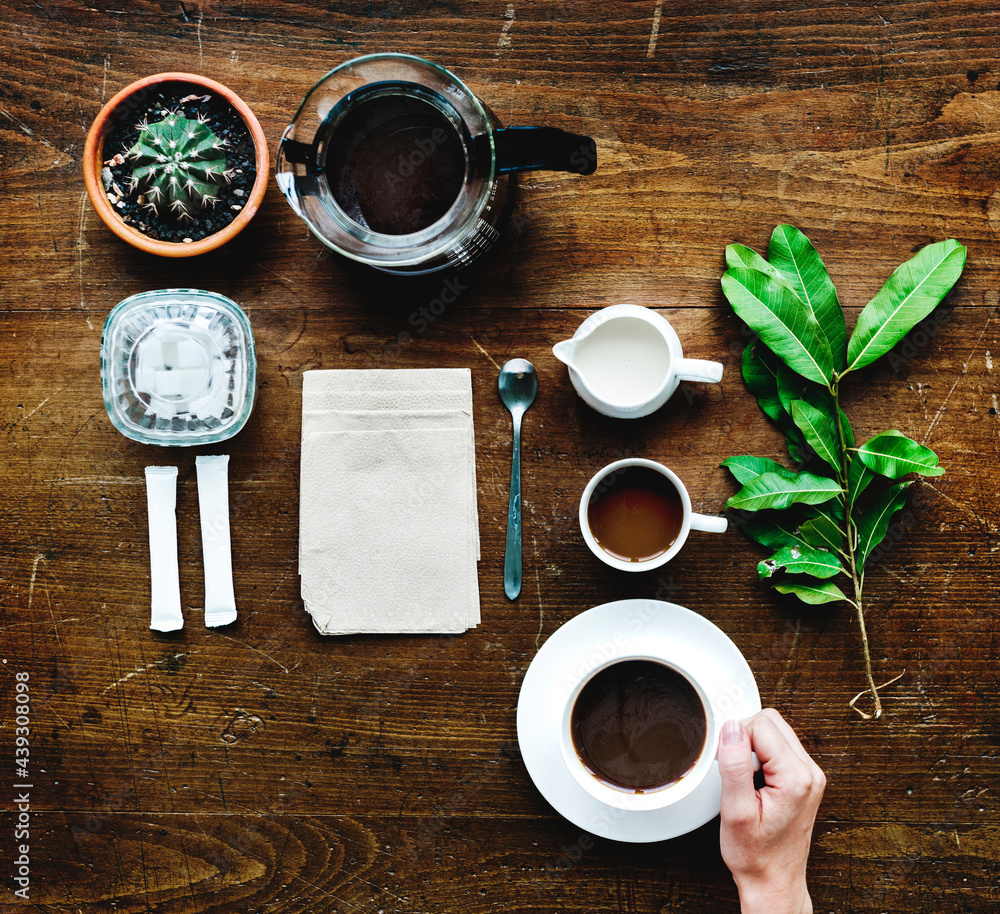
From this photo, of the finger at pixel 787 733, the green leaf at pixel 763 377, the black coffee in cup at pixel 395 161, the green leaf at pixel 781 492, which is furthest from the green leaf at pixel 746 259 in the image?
the finger at pixel 787 733

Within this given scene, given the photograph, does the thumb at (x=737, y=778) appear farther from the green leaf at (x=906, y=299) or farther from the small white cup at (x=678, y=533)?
the green leaf at (x=906, y=299)

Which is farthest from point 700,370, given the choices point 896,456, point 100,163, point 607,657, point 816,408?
point 100,163

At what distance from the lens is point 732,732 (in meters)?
1.01

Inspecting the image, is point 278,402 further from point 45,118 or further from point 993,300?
point 993,300

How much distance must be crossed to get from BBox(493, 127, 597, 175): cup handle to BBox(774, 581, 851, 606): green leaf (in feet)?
2.40

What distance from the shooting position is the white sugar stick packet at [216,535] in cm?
114

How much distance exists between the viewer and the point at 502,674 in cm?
114

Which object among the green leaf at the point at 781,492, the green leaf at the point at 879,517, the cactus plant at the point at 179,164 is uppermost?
the cactus plant at the point at 179,164

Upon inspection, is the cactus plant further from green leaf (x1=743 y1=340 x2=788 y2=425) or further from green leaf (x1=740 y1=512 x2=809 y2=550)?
green leaf (x1=740 y1=512 x2=809 y2=550)

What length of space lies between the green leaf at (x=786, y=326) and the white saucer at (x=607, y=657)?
0.43 metres

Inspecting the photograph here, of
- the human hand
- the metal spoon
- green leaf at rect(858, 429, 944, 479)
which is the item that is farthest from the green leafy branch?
the metal spoon

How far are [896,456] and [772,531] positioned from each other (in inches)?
8.6

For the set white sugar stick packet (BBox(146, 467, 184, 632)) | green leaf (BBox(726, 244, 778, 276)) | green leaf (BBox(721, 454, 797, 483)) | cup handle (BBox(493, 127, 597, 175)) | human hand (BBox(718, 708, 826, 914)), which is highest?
cup handle (BBox(493, 127, 597, 175))

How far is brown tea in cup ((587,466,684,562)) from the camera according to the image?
1079 mm
